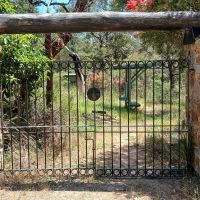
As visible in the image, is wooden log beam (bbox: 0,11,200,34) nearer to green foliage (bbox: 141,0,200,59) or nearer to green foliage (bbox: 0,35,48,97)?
green foliage (bbox: 0,35,48,97)

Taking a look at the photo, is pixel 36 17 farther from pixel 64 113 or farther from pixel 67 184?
pixel 64 113

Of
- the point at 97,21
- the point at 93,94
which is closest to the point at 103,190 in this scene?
the point at 93,94

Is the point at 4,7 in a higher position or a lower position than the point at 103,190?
higher

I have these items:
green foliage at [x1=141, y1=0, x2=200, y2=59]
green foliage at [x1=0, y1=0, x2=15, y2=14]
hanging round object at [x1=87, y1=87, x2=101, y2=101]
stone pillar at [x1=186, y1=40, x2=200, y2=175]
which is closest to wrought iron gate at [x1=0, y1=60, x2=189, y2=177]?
hanging round object at [x1=87, y1=87, x2=101, y2=101]

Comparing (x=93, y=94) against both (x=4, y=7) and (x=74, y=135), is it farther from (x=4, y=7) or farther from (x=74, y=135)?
(x=74, y=135)

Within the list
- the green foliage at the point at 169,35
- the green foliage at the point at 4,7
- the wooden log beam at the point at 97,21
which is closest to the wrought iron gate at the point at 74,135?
the green foliage at the point at 169,35

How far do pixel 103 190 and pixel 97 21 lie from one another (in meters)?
2.48

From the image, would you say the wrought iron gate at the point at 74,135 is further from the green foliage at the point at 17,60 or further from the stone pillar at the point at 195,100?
the stone pillar at the point at 195,100

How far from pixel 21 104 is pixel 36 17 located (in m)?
2.73

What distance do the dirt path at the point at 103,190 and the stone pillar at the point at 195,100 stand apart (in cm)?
46

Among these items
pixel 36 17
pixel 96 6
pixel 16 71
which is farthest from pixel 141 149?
pixel 96 6

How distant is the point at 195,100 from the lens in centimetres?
595

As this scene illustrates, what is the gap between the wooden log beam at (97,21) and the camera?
566 centimetres

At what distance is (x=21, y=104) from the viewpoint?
7980mm
